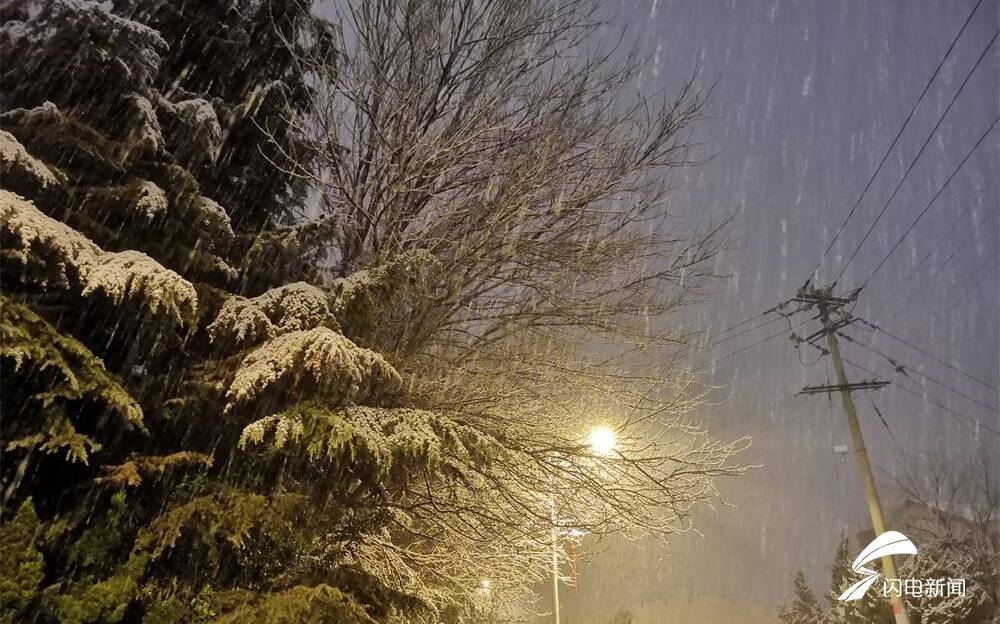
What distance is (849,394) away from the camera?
1349 centimetres

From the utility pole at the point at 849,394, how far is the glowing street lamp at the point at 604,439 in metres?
8.17

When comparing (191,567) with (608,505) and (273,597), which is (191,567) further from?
(608,505)

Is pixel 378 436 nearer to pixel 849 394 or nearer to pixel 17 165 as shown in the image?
pixel 17 165

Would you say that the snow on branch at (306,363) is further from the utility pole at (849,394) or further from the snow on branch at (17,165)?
the utility pole at (849,394)

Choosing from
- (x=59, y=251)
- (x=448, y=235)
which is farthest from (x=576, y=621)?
(x=59, y=251)

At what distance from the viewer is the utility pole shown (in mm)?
11188

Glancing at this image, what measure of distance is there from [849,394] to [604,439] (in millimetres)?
10147

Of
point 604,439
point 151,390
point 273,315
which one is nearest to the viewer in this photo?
point 273,315

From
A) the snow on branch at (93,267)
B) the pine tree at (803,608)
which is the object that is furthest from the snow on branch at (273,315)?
the pine tree at (803,608)

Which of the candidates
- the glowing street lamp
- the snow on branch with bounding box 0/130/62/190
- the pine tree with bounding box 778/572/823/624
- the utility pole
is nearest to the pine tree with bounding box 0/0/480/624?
the snow on branch with bounding box 0/130/62/190

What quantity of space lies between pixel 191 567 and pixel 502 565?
3740mm

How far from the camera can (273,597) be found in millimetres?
4246

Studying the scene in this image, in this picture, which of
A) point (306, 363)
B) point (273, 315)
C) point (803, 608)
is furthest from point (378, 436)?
point (803, 608)

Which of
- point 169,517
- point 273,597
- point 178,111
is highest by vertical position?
point 178,111
